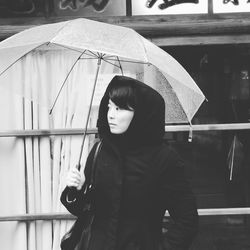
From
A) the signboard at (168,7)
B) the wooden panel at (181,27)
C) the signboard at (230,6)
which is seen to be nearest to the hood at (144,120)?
the wooden panel at (181,27)

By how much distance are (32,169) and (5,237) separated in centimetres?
68

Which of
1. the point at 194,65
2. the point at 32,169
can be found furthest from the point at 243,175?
the point at 32,169

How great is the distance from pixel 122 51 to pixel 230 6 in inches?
96.8

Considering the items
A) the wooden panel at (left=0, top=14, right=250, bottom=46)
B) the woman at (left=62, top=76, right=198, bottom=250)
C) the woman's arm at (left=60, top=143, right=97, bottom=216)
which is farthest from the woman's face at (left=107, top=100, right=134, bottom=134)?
the wooden panel at (left=0, top=14, right=250, bottom=46)

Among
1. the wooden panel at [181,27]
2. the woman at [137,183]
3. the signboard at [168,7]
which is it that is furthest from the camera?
the signboard at [168,7]

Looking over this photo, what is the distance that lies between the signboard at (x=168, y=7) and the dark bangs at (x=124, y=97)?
2.04 meters

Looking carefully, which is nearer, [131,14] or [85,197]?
[85,197]

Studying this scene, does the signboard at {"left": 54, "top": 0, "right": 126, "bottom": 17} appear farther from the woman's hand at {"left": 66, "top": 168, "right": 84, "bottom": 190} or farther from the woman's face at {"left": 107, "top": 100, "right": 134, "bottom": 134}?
the woman's hand at {"left": 66, "top": 168, "right": 84, "bottom": 190}

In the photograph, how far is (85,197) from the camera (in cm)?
314

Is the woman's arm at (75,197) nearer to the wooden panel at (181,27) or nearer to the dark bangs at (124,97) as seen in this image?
the dark bangs at (124,97)

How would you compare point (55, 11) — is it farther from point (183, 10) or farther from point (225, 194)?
point (225, 194)

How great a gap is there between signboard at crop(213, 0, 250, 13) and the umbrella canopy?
1.50 metres

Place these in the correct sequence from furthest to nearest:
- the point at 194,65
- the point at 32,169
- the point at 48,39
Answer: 1. the point at 194,65
2. the point at 32,169
3. the point at 48,39

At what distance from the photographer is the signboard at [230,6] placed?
16.4 ft
